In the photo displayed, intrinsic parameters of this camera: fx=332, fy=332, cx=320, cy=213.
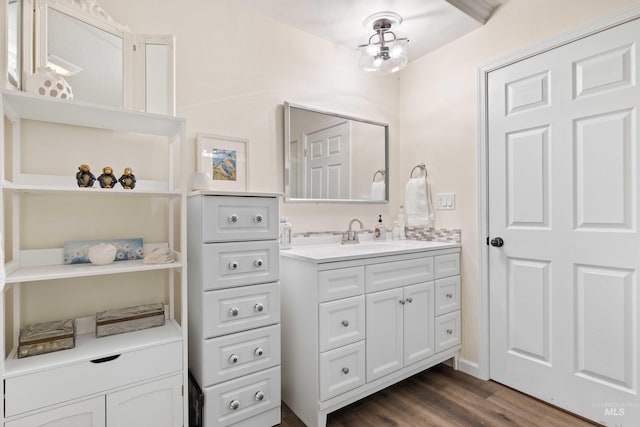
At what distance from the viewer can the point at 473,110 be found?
225 centimetres

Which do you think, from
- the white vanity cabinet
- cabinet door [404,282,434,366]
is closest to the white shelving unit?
the white vanity cabinet

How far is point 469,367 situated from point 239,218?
1859mm

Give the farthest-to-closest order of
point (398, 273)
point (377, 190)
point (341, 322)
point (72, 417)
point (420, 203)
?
point (377, 190)
point (420, 203)
point (398, 273)
point (341, 322)
point (72, 417)

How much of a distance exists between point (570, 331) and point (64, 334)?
8.06 ft

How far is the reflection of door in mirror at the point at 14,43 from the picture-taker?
53.1 inches

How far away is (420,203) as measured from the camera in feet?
8.23

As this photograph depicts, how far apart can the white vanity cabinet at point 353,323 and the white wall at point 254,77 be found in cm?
60

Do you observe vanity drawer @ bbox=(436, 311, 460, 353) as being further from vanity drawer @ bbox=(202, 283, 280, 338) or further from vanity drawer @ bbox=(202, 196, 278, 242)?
vanity drawer @ bbox=(202, 196, 278, 242)

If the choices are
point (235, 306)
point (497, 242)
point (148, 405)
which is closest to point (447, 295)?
point (497, 242)

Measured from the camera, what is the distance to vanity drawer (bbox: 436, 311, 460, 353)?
84.5 inches

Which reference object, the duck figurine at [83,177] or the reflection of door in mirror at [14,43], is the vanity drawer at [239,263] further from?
the reflection of door in mirror at [14,43]

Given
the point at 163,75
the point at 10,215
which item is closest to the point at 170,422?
the point at 10,215

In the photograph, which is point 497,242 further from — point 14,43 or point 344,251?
point 14,43

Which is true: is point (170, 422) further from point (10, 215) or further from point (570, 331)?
point (570, 331)
